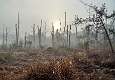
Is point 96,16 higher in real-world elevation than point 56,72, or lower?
higher

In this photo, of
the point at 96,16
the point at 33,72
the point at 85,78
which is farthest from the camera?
the point at 96,16

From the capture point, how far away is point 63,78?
8.73 meters

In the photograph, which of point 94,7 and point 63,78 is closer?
point 63,78

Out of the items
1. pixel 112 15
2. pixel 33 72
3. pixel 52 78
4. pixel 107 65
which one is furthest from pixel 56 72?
pixel 112 15

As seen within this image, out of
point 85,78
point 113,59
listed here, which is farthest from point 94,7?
point 85,78

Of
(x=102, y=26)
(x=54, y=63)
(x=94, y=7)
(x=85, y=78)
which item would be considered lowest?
(x=85, y=78)

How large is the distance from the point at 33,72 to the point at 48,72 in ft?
2.13

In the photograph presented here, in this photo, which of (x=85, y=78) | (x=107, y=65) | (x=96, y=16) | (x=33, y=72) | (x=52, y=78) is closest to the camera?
(x=52, y=78)

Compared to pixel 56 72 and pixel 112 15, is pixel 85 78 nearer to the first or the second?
pixel 56 72

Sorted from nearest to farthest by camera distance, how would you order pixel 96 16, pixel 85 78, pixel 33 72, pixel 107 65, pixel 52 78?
pixel 52 78 < pixel 33 72 < pixel 85 78 < pixel 107 65 < pixel 96 16

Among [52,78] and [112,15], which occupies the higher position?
[112,15]

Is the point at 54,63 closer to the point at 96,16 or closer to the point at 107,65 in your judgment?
the point at 107,65

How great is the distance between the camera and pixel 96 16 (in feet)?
80.6

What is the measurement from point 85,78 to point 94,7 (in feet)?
51.9
